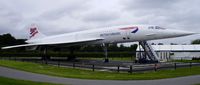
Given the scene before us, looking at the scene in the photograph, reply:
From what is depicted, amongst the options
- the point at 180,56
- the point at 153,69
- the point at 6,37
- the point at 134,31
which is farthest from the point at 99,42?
the point at 6,37

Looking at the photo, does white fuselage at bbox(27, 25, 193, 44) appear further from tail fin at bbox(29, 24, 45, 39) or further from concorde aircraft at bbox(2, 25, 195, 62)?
tail fin at bbox(29, 24, 45, 39)

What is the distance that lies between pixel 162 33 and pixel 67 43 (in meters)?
15.9

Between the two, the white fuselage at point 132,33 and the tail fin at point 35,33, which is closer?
the white fuselage at point 132,33

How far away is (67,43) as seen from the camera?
53.1m

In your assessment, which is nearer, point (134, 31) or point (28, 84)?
point (28, 84)

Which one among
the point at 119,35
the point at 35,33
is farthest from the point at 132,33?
the point at 35,33

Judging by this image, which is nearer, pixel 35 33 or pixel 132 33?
pixel 132 33

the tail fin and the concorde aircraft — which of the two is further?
the tail fin

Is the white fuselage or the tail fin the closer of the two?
the white fuselage

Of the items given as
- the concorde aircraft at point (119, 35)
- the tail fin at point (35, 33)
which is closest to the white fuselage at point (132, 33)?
the concorde aircraft at point (119, 35)

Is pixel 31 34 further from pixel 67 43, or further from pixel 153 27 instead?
pixel 153 27

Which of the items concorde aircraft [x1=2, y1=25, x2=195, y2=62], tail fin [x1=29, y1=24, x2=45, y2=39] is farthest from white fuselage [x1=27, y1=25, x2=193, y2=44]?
tail fin [x1=29, y1=24, x2=45, y2=39]

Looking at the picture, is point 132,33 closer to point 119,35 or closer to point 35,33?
point 119,35

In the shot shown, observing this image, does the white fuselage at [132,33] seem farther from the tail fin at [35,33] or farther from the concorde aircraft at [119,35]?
the tail fin at [35,33]
